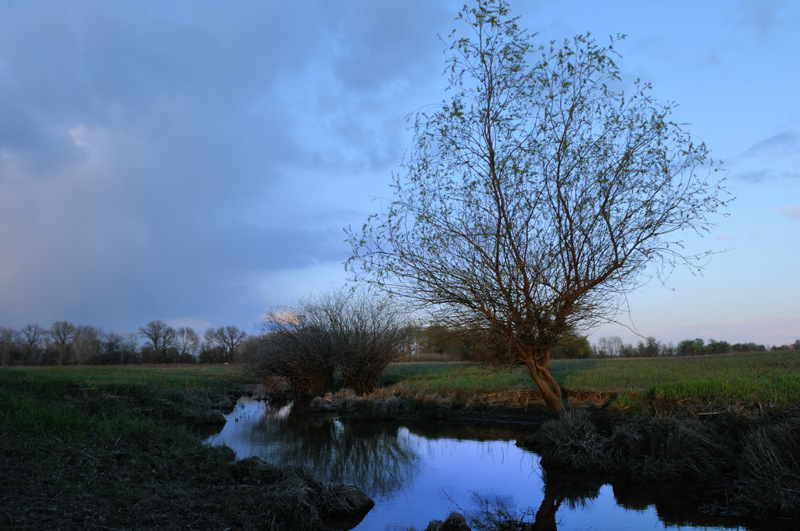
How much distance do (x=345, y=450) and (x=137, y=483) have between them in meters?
7.18

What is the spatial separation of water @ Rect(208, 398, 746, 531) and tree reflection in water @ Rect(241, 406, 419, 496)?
0.08 feet

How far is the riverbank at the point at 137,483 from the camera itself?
560cm

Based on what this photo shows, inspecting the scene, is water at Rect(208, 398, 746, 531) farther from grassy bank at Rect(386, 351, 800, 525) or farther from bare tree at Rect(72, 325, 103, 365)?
bare tree at Rect(72, 325, 103, 365)

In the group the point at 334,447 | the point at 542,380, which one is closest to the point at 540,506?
the point at 542,380

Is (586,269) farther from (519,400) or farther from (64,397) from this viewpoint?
(64,397)

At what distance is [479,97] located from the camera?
11.5 meters

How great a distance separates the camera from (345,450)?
13.4 metres

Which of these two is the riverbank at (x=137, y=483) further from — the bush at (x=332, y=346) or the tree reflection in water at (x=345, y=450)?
the bush at (x=332, y=346)

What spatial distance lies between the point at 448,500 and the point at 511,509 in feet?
3.68

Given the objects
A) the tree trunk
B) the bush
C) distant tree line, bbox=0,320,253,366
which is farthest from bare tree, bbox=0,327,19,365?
the tree trunk

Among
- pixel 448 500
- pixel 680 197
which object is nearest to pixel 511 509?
pixel 448 500

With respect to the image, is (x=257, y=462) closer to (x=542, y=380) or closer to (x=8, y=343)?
(x=542, y=380)

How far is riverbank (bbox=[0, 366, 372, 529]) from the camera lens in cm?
560

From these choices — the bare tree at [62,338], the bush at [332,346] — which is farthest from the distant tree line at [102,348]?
the bush at [332,346]
